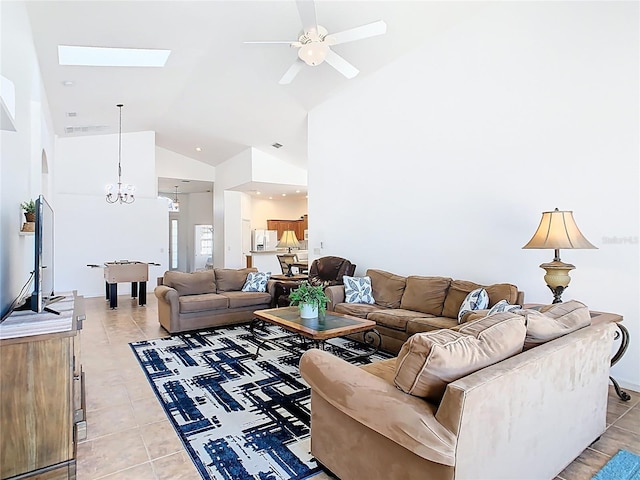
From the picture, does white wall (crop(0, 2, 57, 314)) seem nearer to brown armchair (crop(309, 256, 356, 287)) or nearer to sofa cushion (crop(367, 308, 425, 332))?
sofa cushion (crop(367, 308, 425, 332))

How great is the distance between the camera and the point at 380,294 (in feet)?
16.6

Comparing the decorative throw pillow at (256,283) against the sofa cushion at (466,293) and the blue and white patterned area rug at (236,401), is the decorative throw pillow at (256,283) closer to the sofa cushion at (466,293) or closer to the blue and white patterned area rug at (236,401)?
the blue and white patterned area rug at (236,401)

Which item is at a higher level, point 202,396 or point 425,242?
point 425,242

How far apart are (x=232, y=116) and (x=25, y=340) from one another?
6.22m

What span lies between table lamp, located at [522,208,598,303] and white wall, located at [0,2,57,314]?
414cm

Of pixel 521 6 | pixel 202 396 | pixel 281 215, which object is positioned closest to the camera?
pixel 202 396

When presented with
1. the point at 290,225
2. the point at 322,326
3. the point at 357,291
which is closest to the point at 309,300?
the point at 322,326

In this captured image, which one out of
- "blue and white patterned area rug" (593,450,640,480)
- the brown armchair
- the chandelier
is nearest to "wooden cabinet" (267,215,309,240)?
the chandelier

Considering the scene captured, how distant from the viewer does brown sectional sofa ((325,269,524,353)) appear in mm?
3841

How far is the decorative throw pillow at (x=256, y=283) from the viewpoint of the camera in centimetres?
588

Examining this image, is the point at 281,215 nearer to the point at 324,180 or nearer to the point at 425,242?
the point at 324,180

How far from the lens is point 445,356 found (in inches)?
59.6

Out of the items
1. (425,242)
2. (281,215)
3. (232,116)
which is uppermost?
(232,116)

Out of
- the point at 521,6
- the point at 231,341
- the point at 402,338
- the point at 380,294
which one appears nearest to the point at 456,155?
the point at 521,6
